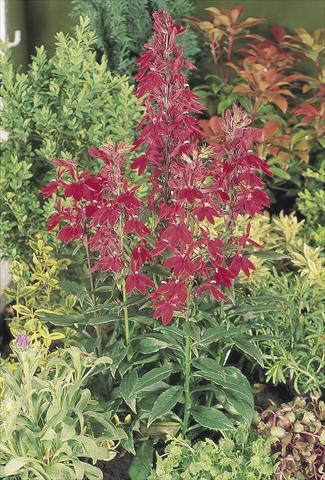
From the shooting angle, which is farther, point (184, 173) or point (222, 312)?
point (222, 312)

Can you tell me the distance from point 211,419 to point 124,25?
2.09 metres

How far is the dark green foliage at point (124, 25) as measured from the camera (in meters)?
3.95

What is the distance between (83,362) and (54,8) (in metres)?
2.55

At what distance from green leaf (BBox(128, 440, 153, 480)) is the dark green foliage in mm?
1881

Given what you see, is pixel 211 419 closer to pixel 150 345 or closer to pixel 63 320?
pixel 150 345

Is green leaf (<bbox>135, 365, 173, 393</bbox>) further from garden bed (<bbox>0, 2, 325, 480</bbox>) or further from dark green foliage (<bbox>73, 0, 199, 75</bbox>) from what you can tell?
dark green foliage (<bbox>73, 0, 199, 75</bbox>)

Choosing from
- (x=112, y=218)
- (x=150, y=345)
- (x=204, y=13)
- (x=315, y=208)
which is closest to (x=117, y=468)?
(x=150, y=345)

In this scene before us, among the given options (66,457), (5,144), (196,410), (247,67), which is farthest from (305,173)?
(66,457)

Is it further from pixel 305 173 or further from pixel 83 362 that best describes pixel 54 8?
pixel 83 362

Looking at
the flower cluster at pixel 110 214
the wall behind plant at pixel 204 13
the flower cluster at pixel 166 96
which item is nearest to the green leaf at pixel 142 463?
the flower cluster at pixel 110 214

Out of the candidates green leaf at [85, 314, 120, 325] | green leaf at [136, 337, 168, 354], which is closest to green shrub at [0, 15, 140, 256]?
green leaf at [85, 314, 120, 325]

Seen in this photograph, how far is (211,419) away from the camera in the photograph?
8.49 ft

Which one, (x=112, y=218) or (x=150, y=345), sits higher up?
(x=112, y=218)

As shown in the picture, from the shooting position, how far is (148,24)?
4.09 metres
